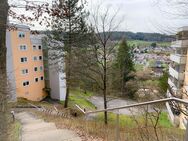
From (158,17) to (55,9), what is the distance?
7.36 ft

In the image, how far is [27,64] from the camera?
25.2m

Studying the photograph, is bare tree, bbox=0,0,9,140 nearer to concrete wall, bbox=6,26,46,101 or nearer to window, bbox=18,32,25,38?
concrete wall, bbox=6,26,46,101

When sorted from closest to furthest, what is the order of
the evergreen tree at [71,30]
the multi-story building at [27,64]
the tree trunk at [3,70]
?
the tree trunk at [3,70] < the evergreen tree at [71,30] < the multi-story building at [27,64]

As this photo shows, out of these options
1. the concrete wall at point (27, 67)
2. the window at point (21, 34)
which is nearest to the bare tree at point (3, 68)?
the concrete wall at point (27, 67)

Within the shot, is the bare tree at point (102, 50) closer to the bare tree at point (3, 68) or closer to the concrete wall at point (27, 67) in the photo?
the bare tree at point (3, 68)

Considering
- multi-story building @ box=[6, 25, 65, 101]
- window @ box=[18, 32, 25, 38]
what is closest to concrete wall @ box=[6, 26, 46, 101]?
multi-story building @ box=[6, 25, 65, 101]

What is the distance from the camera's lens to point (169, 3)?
3766 millimetres

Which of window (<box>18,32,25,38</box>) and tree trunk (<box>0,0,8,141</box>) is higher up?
window (<box>18,32,25,38</box>)

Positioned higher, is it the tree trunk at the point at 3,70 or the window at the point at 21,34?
the window at the point at 21,34

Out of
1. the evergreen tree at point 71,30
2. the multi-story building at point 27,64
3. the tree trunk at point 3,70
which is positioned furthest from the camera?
the multi-story building at point 27,64

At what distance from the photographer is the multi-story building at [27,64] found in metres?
22.6

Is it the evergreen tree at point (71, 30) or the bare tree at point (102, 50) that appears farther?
the evergreen tree at point (71, 30)

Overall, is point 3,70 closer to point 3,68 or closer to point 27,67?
point 3,68

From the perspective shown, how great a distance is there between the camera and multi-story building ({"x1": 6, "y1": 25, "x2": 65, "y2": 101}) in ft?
74.0
